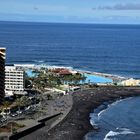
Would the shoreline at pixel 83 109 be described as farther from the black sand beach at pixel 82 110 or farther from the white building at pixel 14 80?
the white building at pixel 14 80

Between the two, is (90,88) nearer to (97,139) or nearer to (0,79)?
(0,79)

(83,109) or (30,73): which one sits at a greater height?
(30,73)

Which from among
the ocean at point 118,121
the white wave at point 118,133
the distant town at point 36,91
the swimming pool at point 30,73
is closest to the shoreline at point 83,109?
the ocean at point 118,121

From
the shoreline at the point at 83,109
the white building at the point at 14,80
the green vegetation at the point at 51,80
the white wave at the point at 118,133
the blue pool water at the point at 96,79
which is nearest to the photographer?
the white wave at the point at 118,133

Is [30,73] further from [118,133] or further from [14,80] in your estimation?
[118,133]

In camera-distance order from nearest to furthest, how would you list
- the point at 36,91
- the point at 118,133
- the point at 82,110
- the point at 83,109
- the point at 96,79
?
the point at 118,133, the point at 82,110, the point at 83,109, the point at 36,91, the point at 96,79

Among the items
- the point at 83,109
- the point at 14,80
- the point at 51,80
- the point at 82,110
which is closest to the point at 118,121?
the point at 82,110

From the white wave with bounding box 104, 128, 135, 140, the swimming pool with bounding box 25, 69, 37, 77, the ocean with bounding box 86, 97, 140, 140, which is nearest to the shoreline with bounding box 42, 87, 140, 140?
the ocean with bounding box 86, 97, 140, 140
